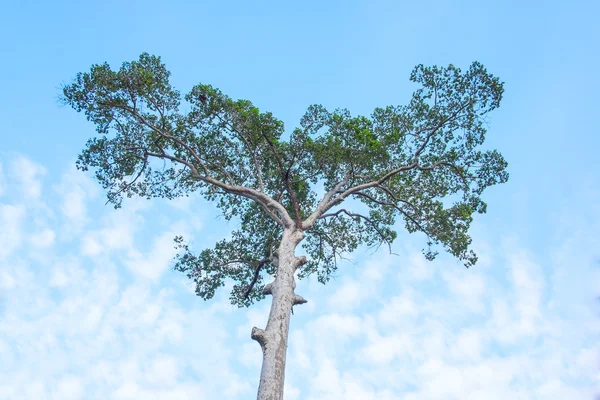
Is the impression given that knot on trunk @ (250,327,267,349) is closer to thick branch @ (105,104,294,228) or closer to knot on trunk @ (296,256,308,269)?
knot on trunk @ (296,256,308,269)

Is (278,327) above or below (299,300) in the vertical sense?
below

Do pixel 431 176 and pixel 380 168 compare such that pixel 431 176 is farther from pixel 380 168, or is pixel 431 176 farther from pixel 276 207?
pixel 276 207

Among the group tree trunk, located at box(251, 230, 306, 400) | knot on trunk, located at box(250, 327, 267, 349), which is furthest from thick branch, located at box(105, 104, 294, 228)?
knot on trunk, located at box(250, 327, 267, 349)

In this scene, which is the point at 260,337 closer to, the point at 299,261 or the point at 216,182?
the point at 299,261

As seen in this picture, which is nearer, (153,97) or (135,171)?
(153,97)

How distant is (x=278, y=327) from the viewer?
31.2ft

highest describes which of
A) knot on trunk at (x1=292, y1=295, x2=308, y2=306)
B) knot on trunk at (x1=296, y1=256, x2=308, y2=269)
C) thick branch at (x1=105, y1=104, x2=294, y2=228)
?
thick branch at (x1=105, y1=104, x2=294, y2=228)

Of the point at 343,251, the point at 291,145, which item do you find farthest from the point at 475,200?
the point at 291,145

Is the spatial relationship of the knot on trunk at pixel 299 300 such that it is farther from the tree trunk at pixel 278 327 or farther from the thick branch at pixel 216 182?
the thick branch at pixel 216 182

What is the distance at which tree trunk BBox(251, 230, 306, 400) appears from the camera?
8.66 meters

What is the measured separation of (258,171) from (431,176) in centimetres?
555

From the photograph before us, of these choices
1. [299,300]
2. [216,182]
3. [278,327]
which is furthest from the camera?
[216,182]

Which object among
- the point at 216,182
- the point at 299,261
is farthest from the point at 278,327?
the point at 216,182

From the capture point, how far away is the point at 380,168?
15.1 m
